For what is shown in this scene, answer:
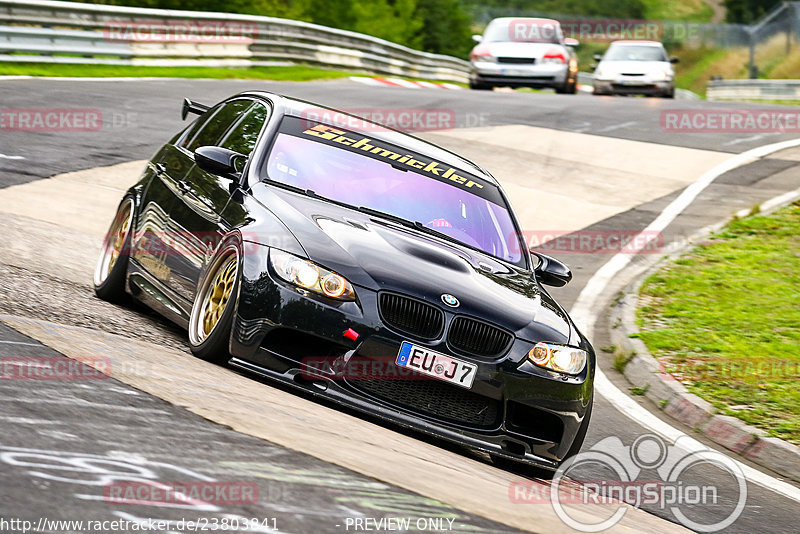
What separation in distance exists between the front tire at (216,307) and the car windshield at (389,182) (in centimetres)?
80

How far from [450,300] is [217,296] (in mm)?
1280

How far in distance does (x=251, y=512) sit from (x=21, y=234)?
6.23 m

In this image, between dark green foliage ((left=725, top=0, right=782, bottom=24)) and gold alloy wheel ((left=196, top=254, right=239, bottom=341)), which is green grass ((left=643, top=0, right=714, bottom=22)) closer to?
dark green foliage ((left=725, top=0, right=782, bottom=24))

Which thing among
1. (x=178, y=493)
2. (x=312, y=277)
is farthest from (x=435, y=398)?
(x=178, y=493)

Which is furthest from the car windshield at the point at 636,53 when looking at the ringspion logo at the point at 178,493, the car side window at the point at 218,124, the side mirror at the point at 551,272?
the ringspion logo at the point at 178,493

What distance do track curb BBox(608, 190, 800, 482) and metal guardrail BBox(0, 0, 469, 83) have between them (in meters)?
13.6

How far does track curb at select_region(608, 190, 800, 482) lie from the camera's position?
7.44 metres

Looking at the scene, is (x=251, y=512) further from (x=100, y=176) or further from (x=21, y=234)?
(x=100, y=176)

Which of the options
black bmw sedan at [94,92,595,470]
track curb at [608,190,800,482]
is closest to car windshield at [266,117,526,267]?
black bmw sedan at [94,92,595,470]

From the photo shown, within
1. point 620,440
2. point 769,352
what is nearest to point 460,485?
point 620,440

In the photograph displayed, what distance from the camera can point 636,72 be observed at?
96.7 feet

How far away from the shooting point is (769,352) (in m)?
9.50

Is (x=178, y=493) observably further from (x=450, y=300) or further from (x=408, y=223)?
(x=408, y=223)

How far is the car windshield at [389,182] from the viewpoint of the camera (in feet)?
22.9
